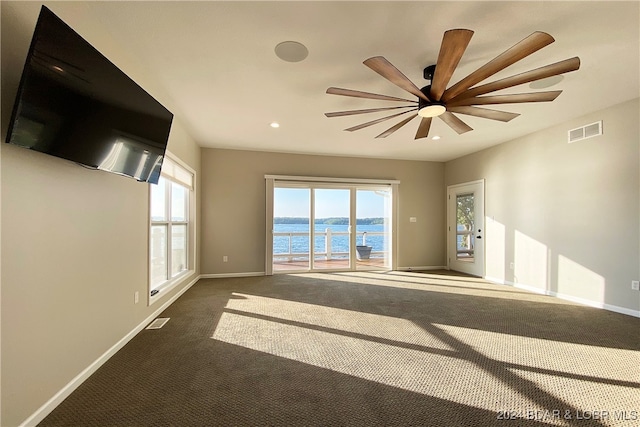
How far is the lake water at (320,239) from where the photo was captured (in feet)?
19.6

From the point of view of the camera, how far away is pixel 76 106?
1.58 m

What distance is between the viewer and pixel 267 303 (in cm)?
385

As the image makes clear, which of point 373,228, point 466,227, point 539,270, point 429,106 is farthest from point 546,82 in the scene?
point 373,228

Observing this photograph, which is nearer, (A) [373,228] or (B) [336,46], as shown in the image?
(B) [336,46]

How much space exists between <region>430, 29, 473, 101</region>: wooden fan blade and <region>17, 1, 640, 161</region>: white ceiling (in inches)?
14.6

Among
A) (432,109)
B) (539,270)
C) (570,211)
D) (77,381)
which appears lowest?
(77,381)

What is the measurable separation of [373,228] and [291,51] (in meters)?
4.80

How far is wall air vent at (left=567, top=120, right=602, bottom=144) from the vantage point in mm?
3686

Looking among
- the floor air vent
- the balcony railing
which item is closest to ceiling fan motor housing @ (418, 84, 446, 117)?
the floor air vent

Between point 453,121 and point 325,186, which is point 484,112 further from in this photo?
point 325,186

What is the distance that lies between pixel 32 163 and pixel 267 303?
2.92 m

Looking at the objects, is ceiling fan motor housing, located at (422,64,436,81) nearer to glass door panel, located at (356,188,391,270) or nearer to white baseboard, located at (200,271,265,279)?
glass door panel, located at (356,188,391,270)

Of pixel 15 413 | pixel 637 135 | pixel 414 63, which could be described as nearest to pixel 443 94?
pixel 414 63

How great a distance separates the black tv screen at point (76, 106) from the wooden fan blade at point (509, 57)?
2547 millimetres
